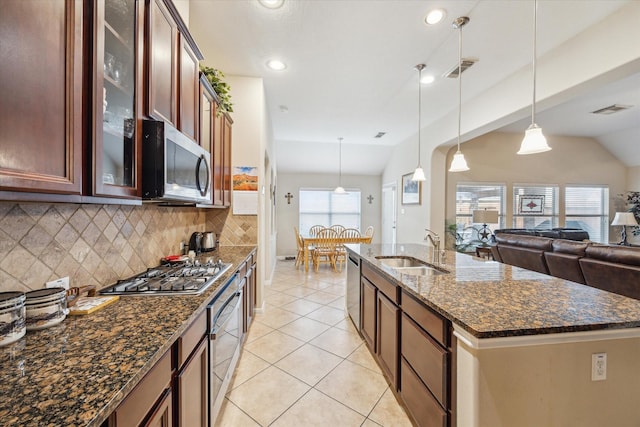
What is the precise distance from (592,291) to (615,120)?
18.8ft

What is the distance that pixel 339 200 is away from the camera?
25.7 ft

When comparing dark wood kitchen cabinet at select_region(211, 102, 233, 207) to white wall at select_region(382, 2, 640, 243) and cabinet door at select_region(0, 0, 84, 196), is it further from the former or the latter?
white wall at select_region(382, 2, 640, 243)

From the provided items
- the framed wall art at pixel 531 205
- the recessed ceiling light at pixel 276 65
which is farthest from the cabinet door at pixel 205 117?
the framed wall art at pixel 531 205

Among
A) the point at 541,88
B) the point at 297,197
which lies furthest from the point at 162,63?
the point at 297,197

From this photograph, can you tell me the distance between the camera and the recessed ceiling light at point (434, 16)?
2.08 meters

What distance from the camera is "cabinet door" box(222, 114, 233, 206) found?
277 centimetres

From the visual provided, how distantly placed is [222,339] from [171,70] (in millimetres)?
1657

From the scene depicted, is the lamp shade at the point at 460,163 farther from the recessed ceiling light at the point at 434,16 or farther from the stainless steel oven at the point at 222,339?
the stainless steel oven at the point at 222,339

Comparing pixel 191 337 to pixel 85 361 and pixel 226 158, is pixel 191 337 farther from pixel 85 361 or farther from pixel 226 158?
pixel 226 158

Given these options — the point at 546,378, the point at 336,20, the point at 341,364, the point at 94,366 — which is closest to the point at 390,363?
the point at 341,364

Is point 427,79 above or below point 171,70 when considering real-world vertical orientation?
above

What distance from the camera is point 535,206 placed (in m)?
5.86

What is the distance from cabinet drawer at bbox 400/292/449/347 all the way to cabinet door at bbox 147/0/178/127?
1.71 m

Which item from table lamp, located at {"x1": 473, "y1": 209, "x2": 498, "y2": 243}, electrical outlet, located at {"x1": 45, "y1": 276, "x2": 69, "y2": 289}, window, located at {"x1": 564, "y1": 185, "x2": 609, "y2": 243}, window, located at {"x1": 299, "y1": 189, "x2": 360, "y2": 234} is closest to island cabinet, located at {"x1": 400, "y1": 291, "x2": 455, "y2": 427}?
electrical outlet, located at {"x1": 45, "y1": 276, "x2": 69, "y2": 289}
